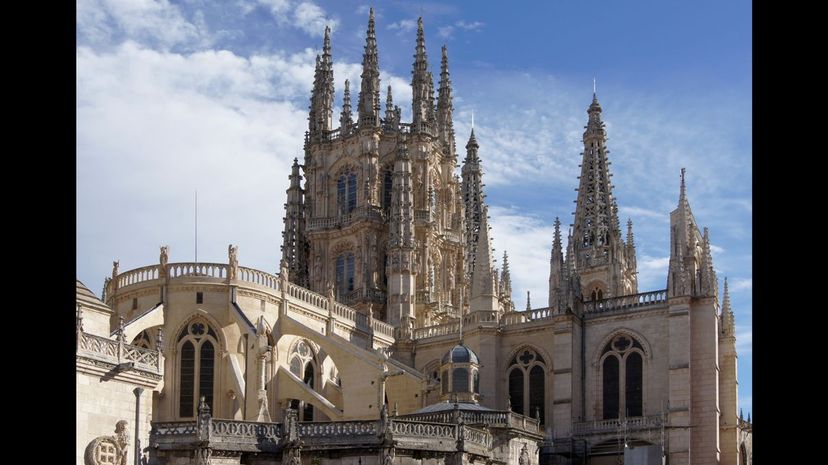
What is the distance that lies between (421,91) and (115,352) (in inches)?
1618

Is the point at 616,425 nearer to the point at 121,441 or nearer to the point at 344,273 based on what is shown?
the point at 344,273

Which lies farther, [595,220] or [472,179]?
[472,179]

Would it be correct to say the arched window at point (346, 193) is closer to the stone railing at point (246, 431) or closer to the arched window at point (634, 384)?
the arched window at point (634, 384)

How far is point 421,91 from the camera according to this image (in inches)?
2591

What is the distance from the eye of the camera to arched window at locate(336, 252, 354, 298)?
6106cm

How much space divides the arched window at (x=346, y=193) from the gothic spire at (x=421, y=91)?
459 centimetres

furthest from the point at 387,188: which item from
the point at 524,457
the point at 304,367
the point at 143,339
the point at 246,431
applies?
the point at 246,431

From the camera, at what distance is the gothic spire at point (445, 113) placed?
6719cm

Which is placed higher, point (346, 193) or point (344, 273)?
point (346, 193)

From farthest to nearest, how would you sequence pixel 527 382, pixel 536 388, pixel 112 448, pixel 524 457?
1. pixel 527 382
2. pixel 536 388
3. pixel 524 457
4. pixel 112 448

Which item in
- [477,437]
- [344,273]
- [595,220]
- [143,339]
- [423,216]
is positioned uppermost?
[595,220]

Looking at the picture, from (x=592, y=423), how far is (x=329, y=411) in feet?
39.3

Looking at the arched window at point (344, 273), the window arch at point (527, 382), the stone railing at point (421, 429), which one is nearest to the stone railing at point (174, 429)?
the stone railing at point (421, 429)

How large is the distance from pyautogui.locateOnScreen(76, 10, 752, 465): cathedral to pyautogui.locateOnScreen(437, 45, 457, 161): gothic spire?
304cm
